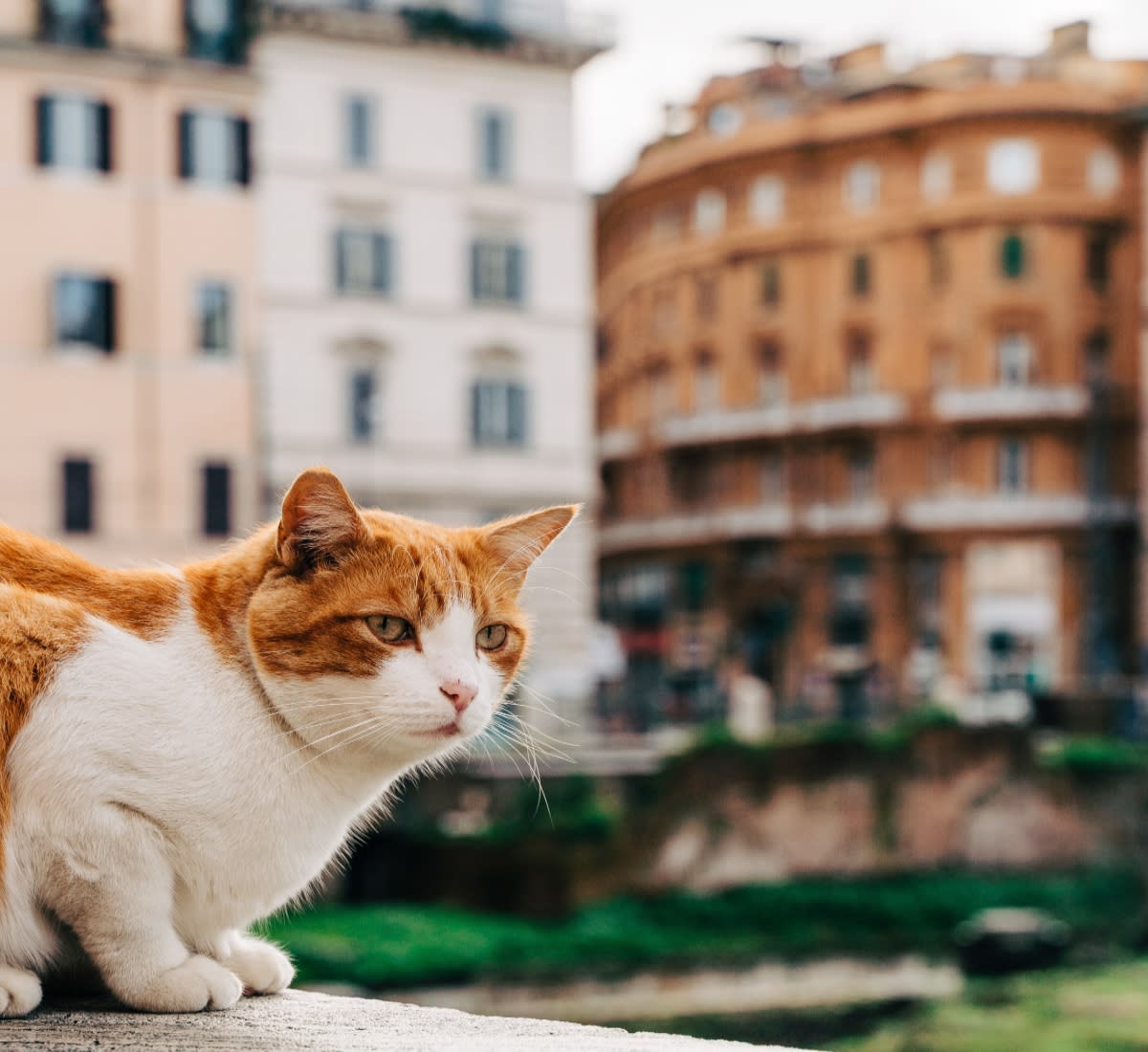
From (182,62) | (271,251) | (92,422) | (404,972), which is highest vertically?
(182,62)

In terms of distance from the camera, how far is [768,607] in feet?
94.5

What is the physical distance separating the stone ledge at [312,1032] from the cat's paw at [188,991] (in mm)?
16

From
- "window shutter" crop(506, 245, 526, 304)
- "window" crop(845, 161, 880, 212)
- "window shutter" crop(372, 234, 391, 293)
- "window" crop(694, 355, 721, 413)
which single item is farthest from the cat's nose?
"window" crop(694, 355, 721, 413)

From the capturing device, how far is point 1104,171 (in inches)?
1123

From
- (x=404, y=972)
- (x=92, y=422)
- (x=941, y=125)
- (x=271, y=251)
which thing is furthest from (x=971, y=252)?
(x=404, y=972)

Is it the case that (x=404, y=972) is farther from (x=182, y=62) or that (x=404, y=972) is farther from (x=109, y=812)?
(x=109, y=812)

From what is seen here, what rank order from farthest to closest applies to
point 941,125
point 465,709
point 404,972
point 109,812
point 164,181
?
point 941,125, point 164,181, point 404,972, point 465,709, point 109,812

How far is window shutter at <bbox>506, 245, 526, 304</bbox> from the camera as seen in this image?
2056cm

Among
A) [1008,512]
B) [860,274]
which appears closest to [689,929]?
[1008,512]

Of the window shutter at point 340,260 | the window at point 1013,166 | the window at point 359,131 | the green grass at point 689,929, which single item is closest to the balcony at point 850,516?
the window at point 1013,166

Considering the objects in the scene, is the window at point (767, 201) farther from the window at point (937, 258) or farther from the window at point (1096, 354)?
the window at point (1096, 354)

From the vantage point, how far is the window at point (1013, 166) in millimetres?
28375

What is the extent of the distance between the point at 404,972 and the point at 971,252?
17963 mm

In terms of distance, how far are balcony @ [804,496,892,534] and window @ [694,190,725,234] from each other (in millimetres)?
5425
